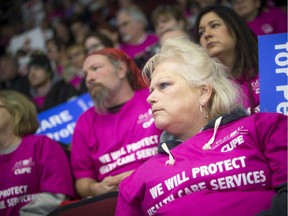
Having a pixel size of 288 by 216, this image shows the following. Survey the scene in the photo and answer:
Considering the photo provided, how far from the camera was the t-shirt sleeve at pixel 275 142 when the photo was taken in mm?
1571

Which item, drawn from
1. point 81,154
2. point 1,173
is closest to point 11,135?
point 1,173

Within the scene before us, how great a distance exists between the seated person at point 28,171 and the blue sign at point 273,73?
131 cm

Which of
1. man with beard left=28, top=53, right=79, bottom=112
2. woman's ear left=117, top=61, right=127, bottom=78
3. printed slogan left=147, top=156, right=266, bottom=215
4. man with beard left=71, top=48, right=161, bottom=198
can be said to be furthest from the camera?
man with beard left=28, top=53, right=79, bottom=112

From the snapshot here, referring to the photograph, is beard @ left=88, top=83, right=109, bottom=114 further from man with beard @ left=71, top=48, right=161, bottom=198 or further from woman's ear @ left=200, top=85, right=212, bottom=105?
woman's ear @ left=200, top=85, right=212, bottom=105

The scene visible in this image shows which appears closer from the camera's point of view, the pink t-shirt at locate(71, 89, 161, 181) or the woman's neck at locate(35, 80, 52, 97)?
the pink t-shirt at locate(71, 89, 161, 181)

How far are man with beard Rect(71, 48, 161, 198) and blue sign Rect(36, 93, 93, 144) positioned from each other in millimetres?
698

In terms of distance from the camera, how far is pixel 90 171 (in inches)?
113

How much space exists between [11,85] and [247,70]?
421cm

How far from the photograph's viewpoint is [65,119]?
389 centimetres

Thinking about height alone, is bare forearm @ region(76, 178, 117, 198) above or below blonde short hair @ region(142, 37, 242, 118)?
below

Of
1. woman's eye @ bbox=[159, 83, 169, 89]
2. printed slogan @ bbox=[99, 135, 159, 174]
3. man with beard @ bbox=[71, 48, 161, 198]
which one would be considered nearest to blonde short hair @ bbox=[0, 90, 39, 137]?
man with beard @ bbox=[71, 48, 161, 198]

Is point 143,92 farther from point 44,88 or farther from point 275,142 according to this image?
point 44,88

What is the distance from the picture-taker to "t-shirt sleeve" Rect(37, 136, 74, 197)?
8.75 ft

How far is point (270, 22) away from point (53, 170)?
2.40 meters
